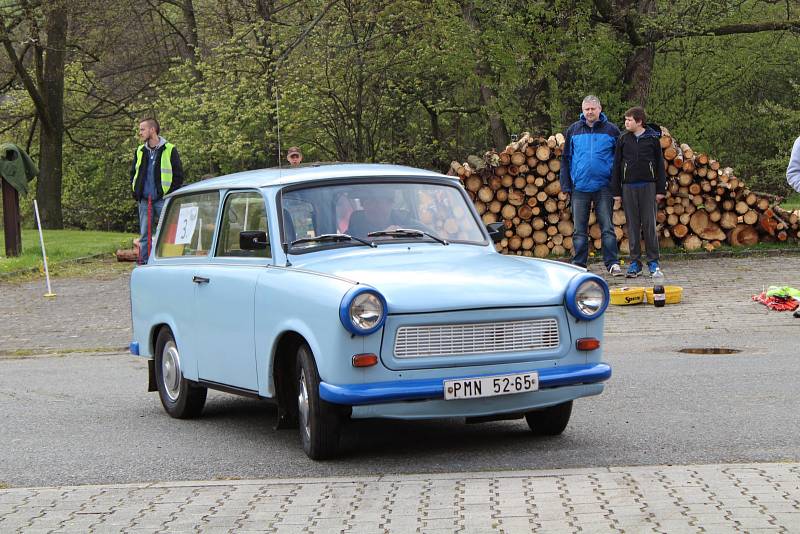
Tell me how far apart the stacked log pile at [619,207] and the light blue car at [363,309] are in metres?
12.4

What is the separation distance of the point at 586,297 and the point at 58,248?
73.0 ft

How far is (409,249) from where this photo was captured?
27.0 ft

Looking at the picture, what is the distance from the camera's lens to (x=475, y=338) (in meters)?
7.20

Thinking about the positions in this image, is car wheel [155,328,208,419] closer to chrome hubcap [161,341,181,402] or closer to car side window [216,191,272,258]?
chrome hubcap [161,341,181,402]

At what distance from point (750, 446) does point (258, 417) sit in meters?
3.57

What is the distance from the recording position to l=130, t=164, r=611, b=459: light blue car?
23.2ft

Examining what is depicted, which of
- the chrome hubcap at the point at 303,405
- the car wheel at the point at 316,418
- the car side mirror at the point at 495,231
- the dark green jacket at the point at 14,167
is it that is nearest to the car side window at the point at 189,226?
the car side mirror at the point at 495,231

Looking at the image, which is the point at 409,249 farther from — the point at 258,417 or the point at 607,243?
the point at 607,243

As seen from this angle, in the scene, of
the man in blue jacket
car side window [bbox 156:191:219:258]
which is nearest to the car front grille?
car side window [bbox 156:191:219:258]

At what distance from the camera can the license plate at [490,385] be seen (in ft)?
23.2

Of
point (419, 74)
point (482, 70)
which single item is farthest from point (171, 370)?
point (419, 74)

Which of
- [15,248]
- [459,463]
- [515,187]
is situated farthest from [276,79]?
[459,463]

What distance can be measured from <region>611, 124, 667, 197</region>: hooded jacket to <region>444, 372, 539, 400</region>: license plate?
10109 millimetres

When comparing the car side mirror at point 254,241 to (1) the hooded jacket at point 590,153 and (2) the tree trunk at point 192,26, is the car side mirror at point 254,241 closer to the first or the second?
(1) the hooded jacket at point 590,153
